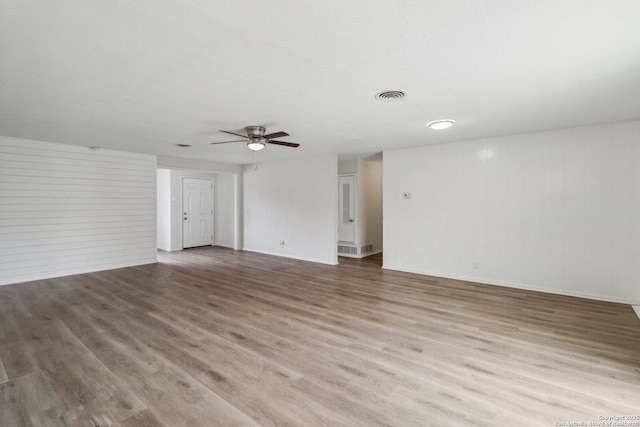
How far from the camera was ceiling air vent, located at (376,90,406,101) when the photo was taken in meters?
2.84

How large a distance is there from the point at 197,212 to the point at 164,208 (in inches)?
36.5

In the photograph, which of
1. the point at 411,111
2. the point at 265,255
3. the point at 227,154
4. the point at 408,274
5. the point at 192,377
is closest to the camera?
the point at 192,377

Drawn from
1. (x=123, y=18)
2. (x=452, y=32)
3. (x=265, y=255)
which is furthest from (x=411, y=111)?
(x=265, y=255)

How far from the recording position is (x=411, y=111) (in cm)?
345

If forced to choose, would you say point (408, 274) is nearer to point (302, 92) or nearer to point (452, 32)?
point (302, 92)

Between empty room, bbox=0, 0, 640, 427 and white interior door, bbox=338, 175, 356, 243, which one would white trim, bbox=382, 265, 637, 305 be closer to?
empty room, bbox=0, 0, 640, 427

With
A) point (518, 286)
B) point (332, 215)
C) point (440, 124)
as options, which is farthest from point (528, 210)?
point (332, 215)

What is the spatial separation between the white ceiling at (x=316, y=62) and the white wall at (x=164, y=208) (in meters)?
4.71

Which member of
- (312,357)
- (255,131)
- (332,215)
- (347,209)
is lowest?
(312,357)

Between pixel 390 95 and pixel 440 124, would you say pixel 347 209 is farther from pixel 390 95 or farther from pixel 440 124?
pixel 390 95

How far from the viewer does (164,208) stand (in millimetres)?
8859

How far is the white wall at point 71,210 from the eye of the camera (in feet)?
16.6

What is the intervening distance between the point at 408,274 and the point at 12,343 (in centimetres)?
548

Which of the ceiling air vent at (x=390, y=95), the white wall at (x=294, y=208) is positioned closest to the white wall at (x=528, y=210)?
the white wall at (x=294, y=208)
